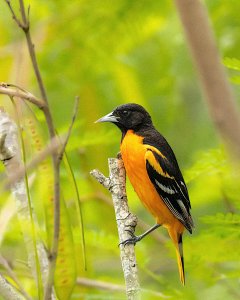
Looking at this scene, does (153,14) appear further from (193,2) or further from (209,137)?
(193,2)

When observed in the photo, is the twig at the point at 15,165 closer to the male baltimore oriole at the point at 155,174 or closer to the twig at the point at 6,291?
the twig at the point at 6,291

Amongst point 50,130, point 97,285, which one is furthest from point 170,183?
point 50,130

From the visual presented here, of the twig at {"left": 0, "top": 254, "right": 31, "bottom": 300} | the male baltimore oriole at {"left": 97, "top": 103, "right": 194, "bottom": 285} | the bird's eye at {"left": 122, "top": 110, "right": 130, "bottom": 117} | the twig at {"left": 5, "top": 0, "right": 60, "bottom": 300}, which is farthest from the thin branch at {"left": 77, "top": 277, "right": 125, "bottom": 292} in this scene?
the twig at {"left": 5, "top": 0, "right": 60, "bottom": 300}

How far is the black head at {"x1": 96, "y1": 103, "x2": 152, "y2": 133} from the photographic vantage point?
5023mm

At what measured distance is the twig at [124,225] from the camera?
7.94ft

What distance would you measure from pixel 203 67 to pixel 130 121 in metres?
4.12

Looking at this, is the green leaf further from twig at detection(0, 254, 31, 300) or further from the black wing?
the black wing

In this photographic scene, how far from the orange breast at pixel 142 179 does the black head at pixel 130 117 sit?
0.56 feet

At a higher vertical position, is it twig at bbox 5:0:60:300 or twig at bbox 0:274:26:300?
twig at bbox 5:0:60:300

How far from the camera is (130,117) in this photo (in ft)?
16.8

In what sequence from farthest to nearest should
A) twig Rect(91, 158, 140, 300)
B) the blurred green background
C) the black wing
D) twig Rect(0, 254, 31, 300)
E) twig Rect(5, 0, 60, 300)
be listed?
1. the blurred green background
2. the black wing
3. twig Rect(91, 158, 140, 300)
4. twig Rect(0, 254, 31, 300)
5. twig Rect(5, 0, 60, 300)

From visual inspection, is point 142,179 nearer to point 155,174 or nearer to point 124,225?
point 155,174

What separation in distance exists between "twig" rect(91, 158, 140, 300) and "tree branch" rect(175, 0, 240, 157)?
141 centimetres

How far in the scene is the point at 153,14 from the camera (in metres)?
5.65
